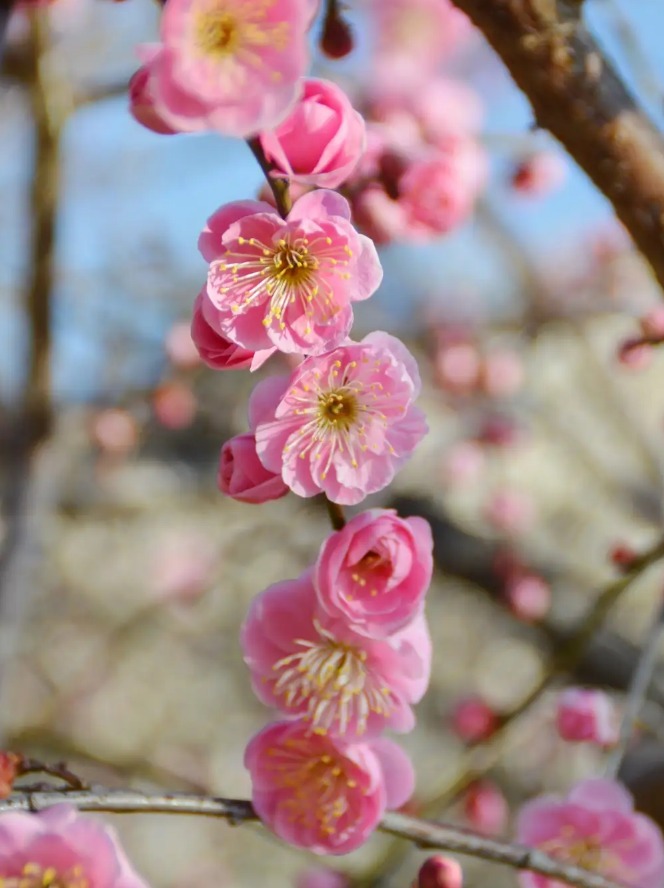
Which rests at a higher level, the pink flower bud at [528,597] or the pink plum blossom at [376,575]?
the pink plum blossom at [376,575]

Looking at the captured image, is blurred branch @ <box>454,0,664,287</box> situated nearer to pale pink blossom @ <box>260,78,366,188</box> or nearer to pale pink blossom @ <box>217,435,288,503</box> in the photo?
pale pink blossom @ <box>260,78,366,188</box>

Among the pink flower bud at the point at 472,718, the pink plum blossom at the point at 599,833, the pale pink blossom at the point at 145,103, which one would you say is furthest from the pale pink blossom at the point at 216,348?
the pink flower bud at the point at 472,718

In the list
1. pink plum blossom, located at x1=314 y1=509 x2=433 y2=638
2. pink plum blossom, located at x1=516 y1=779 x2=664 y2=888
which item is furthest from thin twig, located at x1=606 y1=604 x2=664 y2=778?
pink plum blossom, located at x1=314 y1=509 x2=433 y2=638

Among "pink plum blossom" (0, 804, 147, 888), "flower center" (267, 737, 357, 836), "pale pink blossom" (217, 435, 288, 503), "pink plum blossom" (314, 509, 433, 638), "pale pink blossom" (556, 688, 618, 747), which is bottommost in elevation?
"pale pink blossom" (556, 688, 618, 747)

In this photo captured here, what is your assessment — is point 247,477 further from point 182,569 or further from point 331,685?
point 182,569

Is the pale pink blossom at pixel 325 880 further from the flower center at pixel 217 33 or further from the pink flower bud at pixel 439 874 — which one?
the flower center at pixel 217 33

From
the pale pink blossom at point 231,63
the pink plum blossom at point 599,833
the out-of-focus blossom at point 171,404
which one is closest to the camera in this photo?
the pale pink blossom at point 231,63
